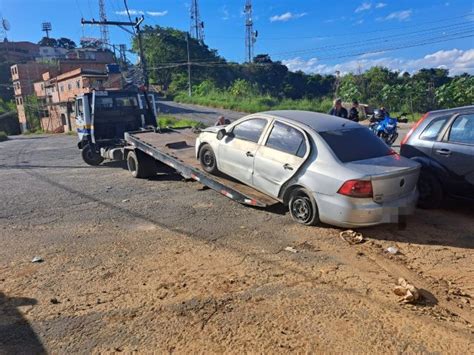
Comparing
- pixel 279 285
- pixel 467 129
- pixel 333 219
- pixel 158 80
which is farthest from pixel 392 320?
pixel 158 80

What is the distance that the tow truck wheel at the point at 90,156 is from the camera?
1215 cm

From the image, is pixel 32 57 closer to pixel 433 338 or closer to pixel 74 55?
pixel 74 55

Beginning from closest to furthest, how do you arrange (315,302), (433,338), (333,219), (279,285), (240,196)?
(433,338) < (315,302) < (279,285) < (333,219) < (240,196)

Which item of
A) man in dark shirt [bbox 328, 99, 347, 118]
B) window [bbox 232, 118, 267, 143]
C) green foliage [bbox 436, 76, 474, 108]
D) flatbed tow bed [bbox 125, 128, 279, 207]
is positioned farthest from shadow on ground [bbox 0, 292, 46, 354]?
green foliage [bbox 436, 76, 474, 108]

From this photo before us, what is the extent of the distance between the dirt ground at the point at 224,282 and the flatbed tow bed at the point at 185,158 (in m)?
0.29

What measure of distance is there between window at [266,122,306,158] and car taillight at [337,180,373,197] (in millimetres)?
861

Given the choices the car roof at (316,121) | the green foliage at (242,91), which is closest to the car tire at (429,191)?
the car roof at (316,121)

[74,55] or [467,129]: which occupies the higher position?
[74,55]

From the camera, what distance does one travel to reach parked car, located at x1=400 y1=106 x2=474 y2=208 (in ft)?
19.0

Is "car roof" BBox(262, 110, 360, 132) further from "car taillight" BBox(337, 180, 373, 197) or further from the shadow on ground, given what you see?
the shadow on ground

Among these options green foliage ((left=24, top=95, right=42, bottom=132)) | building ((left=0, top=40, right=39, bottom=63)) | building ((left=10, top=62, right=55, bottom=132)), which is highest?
building ((left=0, top=40, right=39, bottom=63))

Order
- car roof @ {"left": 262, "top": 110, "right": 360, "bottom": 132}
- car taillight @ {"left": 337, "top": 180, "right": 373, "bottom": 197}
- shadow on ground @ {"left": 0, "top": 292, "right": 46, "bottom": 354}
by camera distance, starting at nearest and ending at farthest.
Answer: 1. shadow on ground @ {"left": 0, "top": 292, "right": 46, "bottom": 354}
2. car taillight @ {"left": 337, "top": 180, "right": 373, "bottom": 197}
3. car roof @ {"left": 262, "top": 110, "right": 360, "bottom": 132}

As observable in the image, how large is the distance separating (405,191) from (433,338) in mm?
2577

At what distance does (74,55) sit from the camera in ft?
221
